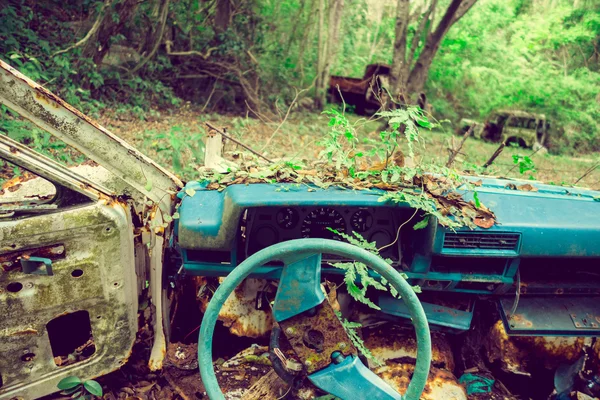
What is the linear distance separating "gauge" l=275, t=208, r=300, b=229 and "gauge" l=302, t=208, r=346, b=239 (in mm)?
57

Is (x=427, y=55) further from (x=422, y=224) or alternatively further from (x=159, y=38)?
(x=422, y=224)

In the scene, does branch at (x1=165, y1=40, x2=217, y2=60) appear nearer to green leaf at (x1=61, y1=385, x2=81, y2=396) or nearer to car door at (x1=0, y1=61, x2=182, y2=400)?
car door at (x1=0, y1=61, x2=182, y2=400)

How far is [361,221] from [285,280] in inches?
35.5

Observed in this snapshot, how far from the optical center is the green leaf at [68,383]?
2.08 meters

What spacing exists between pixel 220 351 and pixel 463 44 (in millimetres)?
12884

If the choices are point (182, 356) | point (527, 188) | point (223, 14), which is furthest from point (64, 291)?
point (223, 14)

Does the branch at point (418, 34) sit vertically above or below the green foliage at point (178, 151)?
above

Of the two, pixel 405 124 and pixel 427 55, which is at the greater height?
pixel 427 55

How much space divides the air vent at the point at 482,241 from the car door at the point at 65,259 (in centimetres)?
154

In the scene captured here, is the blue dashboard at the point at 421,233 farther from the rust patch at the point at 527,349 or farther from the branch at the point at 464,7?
the branch at the point at 464,7

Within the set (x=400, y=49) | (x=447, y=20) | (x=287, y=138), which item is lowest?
(x=287, y=138)

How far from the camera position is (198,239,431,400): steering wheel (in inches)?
65.2

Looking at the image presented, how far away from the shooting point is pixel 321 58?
10.6 m

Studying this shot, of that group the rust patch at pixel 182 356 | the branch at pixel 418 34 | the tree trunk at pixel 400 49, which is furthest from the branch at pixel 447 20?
the rust patch at pixel 182 356
